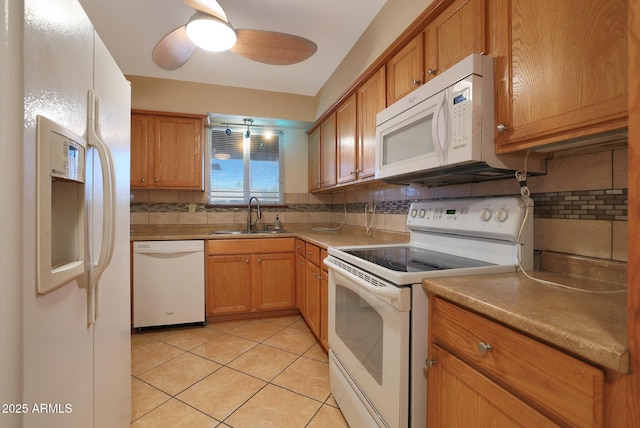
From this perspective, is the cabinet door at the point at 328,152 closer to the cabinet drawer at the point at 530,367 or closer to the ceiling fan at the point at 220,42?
the ceiling fan at the point at 220,42

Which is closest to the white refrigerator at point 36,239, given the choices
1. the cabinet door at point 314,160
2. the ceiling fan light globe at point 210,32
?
the ceiling fan light globe at point 210,32

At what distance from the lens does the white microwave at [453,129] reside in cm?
107

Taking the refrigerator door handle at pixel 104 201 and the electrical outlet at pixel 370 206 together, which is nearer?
the refrigerator door handle at pixel 104 201

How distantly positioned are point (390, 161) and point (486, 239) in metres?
0.64

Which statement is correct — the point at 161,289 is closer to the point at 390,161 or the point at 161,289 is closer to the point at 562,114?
the point at 390,161

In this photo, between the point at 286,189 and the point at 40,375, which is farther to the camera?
the point at 286,189

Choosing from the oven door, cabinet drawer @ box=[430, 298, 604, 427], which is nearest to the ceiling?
the oven door

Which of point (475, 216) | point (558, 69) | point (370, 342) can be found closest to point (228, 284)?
point (370, 342)

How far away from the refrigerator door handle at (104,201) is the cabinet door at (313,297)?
1.44 meters

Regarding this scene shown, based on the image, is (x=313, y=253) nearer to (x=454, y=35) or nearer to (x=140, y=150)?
(x=454, y=35)

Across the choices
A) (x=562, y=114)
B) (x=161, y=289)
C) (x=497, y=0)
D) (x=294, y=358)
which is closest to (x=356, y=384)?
(x=294, y=358)

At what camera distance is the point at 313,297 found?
2.30 meters

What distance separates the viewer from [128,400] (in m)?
1.35

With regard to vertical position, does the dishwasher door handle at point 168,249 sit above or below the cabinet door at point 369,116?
below
